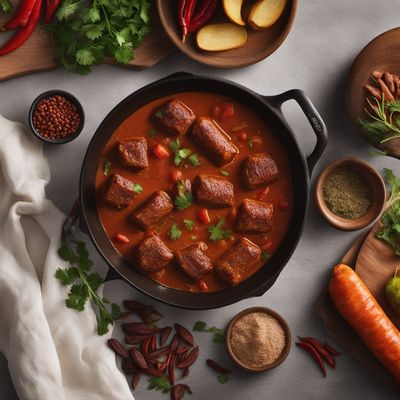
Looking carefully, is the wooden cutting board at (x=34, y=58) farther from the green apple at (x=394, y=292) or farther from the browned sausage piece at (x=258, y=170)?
the green apple at (x=394, y=292)

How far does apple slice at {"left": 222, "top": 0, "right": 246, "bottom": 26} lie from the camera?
4.82 metres

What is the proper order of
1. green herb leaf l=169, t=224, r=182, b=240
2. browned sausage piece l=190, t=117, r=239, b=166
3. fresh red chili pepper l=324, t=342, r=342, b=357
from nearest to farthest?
browned sausage piece l=190, t=117, r=239, b=166
green herb leaf l=169, t=224, r=182, b=240
fresh red chili pepper l=324, t=342, r=342, b=357

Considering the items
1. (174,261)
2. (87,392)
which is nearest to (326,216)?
(174,261)

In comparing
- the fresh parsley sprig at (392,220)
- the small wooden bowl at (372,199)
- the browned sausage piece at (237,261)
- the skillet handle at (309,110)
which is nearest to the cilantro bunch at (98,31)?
the skillet handle at (309,110)

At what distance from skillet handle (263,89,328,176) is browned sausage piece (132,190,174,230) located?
3.34 feet

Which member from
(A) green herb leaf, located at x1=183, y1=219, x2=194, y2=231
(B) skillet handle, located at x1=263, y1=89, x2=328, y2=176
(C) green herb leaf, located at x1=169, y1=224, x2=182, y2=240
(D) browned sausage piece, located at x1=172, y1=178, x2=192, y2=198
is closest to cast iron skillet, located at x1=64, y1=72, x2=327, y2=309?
(B) skillet handle, located at x1=263, y1=89, x2=328, y2=176

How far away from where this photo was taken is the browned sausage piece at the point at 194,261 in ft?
15.5

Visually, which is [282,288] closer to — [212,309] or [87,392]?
[212,309]

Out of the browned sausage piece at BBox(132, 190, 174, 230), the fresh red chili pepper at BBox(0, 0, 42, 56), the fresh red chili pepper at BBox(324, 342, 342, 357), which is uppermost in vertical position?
the fresh red chili pepper at BBox(0, 0, 42, 56)

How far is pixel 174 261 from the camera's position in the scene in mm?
4855

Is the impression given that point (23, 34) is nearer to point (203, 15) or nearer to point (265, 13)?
point (203, 15)

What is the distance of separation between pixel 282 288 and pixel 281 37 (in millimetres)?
1912

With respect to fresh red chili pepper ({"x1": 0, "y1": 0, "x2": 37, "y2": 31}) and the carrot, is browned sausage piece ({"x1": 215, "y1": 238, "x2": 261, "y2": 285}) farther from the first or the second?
fresh red chili pepper ({"x1": 0, "y1": 0, "x2": 37, "y2": 31})

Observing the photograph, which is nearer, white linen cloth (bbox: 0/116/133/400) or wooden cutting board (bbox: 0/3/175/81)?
white linen cloth (bbox: 0/116/133/400)
